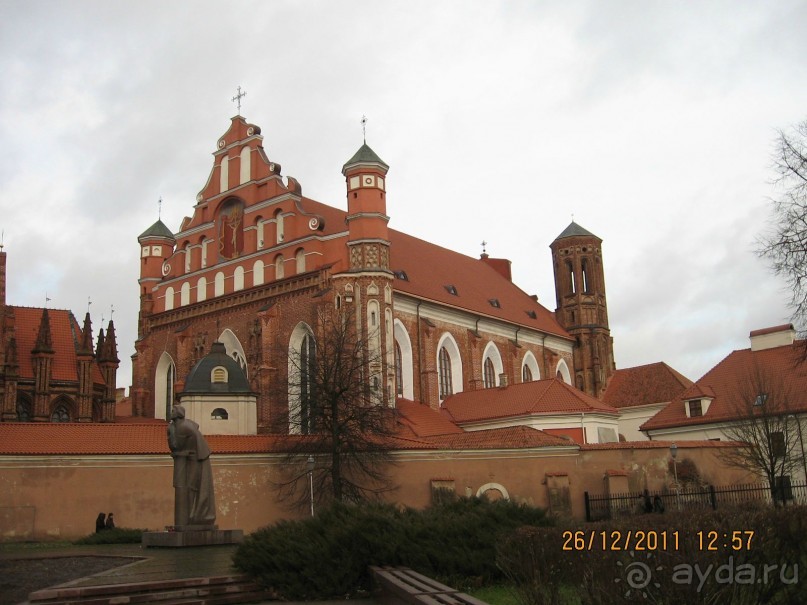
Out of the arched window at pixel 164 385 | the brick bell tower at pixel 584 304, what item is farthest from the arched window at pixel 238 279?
the brick bell tower at pixel 584 304

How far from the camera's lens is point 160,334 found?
4716cm

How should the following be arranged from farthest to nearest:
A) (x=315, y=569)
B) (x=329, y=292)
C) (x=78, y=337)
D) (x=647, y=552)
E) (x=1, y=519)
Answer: (x=78, y=337), (x=329, y=292), (x=1, y=519), (x=315, y=569), (x=647, y=552)

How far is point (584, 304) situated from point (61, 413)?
33.1m

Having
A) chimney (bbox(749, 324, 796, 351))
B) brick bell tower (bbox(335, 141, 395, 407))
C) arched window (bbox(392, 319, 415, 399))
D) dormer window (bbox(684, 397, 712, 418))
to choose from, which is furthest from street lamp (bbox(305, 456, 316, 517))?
chimney (bbox(749, 324, 796, 351))

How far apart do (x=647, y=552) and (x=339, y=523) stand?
7063 mm

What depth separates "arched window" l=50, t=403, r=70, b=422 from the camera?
136ft

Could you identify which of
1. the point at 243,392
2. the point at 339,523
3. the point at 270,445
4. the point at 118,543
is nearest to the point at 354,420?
the point at 270,445

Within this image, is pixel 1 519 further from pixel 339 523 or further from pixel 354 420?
pixel 339 523

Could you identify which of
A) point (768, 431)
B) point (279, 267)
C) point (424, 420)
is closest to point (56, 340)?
point (279, 267)

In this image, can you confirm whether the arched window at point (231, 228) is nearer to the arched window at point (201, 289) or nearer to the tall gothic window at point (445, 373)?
the arched window at point (201, 289)

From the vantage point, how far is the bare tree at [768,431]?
113 feet

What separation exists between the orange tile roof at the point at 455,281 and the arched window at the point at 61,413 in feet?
48.1

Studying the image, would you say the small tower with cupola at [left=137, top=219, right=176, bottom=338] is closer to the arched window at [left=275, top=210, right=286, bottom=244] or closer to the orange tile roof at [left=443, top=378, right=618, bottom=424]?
the arched window at [left=275, top=210, right=286, bottom=244]

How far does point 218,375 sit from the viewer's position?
36.8 meters
